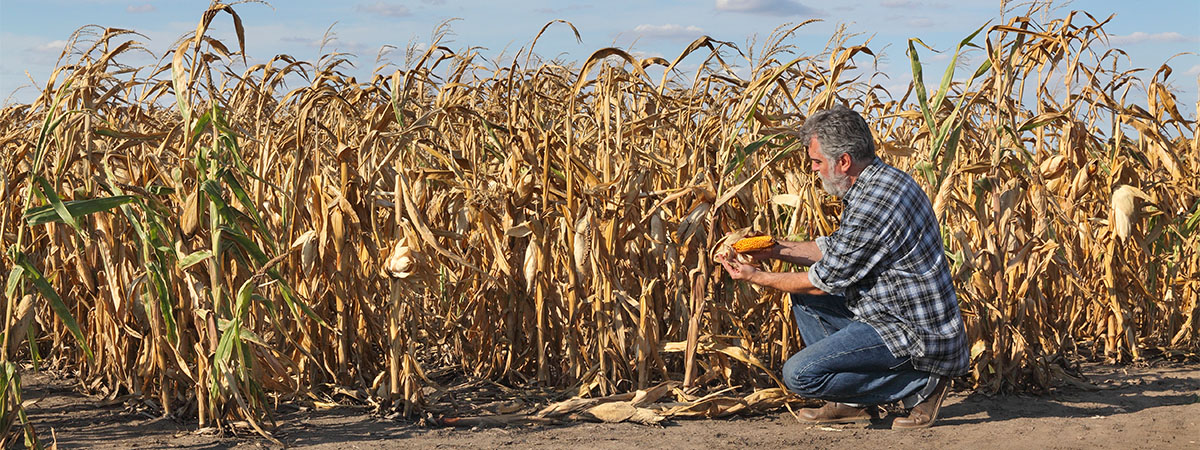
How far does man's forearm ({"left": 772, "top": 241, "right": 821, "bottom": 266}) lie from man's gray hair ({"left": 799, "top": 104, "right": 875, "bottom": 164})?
0.34m

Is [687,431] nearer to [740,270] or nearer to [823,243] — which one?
[740,270]

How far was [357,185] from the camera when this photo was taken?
3.49 meters

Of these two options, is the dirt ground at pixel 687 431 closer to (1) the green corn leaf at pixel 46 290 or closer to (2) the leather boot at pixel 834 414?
(2) the leather boot at pixel 834 414

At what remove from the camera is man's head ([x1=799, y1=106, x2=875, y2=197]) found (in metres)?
3.44

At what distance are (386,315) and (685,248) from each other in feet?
3.49

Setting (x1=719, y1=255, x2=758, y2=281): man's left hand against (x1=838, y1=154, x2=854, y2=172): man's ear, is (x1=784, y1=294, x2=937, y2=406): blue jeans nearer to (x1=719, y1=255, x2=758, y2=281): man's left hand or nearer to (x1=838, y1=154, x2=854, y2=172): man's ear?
(x1=719, y1=255, x2=758, y2=281): man's left hand

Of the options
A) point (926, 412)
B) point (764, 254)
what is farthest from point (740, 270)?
point (926, 412)

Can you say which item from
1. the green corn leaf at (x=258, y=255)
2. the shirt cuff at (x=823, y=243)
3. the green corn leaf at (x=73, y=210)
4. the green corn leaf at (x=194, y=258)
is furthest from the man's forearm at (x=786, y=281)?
the green corn leaf at (x=73, y=210)

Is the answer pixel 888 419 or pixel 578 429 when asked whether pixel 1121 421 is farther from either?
pixel 578 429

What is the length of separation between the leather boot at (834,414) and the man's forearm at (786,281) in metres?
0.48

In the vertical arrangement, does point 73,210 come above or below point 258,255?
above

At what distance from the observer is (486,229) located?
378 cm

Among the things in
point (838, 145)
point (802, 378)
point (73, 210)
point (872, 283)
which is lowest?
point (802, 378)

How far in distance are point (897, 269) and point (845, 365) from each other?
0.35m
